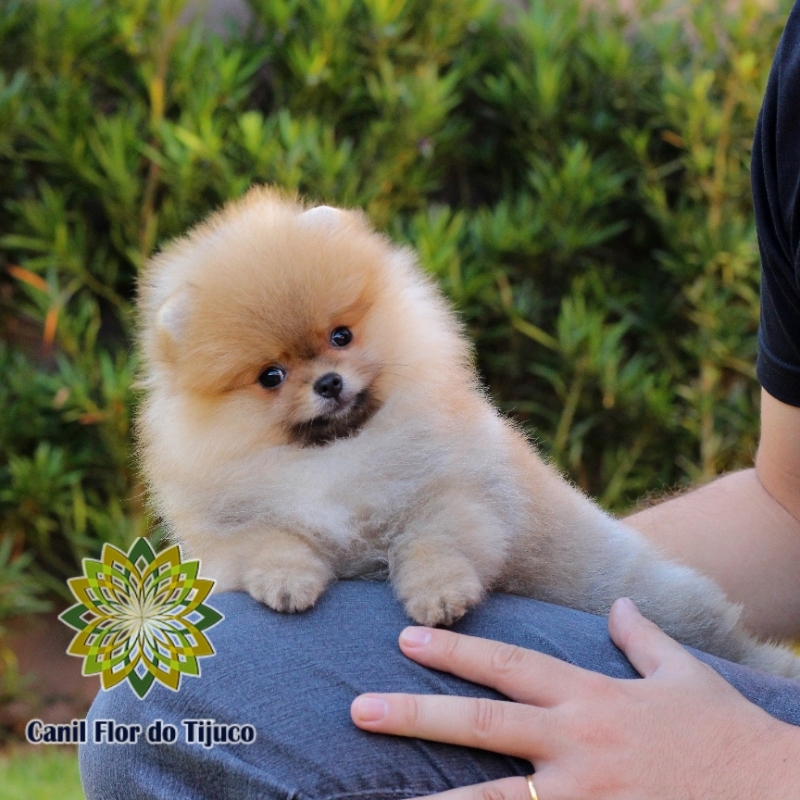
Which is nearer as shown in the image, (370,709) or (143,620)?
(370,709)

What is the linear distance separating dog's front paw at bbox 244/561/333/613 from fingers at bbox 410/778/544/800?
32 cm

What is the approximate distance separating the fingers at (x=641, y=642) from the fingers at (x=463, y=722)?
8.3 inches

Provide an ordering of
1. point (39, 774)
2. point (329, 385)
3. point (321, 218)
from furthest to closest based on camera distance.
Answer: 1. point (39, 774)
2. point (321, 218)
3. point (329, 385)

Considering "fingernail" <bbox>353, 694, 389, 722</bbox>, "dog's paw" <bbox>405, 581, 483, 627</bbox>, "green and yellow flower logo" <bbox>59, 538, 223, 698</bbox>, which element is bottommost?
"green and yellow flower logo" <bbox>59, 538, 223, 698</bbox>

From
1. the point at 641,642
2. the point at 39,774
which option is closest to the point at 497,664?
the point at 641,642

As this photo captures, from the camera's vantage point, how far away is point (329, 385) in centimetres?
148

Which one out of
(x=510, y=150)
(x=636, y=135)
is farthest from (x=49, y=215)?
(x=636, y=135)

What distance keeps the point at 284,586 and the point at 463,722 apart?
1.01 ft

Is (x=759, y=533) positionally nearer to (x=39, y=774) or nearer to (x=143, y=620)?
(x=143, y=620)

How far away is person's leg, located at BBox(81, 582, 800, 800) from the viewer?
129 cm

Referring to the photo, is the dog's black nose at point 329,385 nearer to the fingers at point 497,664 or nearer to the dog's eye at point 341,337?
the dog's eye at point 341,337

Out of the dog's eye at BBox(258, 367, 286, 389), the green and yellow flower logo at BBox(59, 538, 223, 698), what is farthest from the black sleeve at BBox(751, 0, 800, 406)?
the green and yellow flower logo at BBox(59, 538, 223, 698)

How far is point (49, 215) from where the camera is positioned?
3375 mm

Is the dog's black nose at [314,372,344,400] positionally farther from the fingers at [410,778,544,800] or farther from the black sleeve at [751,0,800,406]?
the black sleeve at [751,0,800,406]
